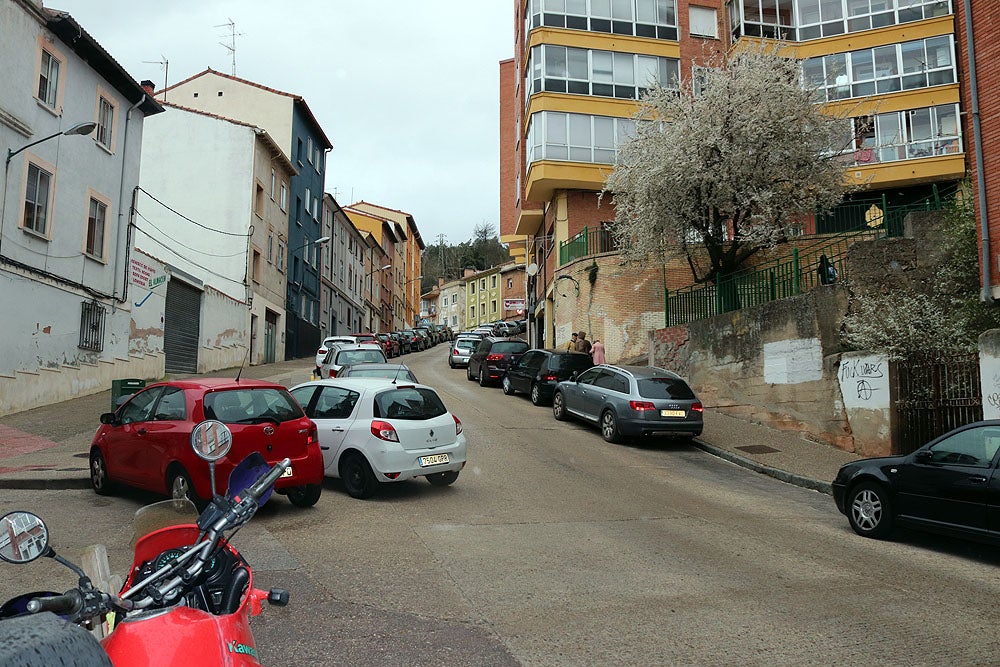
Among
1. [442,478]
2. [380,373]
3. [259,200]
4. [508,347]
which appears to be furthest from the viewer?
[259,200]

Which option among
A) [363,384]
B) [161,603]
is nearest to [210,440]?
[161,603]

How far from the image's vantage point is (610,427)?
15.3 meters

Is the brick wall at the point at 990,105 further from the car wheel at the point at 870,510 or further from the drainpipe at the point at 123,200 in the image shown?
the drainpipe at the point at 123,200

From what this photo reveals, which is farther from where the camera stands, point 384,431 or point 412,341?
point 412,341

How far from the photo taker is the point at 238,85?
3759 centimetres

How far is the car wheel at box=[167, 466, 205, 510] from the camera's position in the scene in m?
7.79

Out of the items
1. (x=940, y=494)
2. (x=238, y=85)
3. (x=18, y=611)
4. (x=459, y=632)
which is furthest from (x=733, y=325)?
(x=238, y=85)

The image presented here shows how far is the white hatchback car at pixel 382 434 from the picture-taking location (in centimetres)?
920

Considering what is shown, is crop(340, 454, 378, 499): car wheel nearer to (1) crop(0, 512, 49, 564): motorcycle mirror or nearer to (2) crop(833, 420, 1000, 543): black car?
(2) crop(833, 420, 1000, 543): black car

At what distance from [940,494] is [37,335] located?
1773 cm

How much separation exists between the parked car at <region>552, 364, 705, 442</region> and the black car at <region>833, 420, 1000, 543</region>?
6.21m

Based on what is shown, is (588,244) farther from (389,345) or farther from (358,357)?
(389,345)

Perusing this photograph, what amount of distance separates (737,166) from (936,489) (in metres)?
14.7

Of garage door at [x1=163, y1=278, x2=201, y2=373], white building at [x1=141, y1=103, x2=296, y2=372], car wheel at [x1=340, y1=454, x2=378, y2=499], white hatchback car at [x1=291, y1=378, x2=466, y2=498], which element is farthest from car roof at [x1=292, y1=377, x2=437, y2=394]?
white building at [x1=141, y1=103, x2=296, y2=372]
